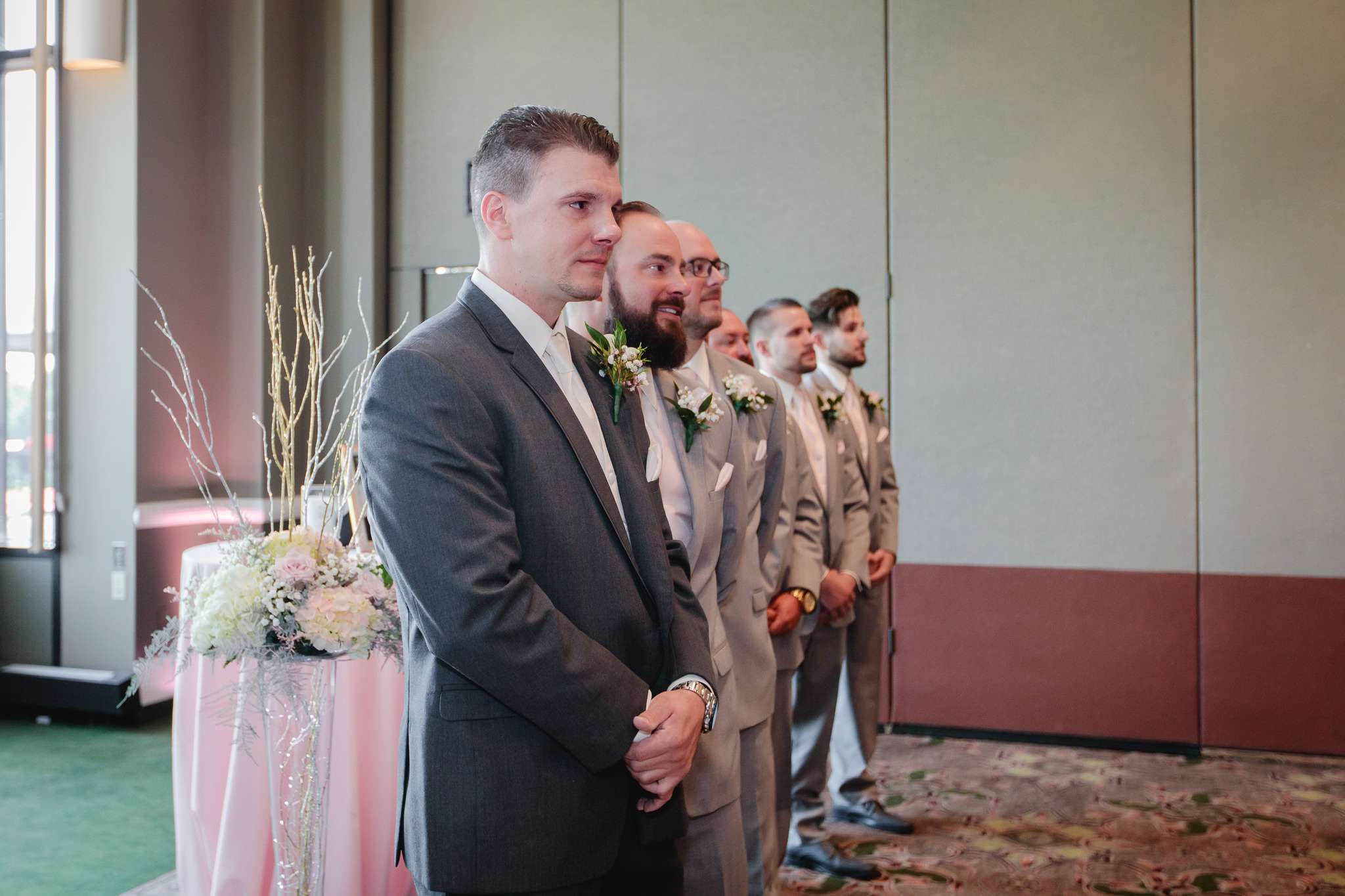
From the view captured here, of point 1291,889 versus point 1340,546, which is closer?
point 1291,889

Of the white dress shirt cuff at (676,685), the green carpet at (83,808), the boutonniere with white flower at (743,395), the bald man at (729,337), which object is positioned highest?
the bald man at (729,337)

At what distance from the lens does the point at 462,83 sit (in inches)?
242

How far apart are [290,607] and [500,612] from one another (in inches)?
44.1

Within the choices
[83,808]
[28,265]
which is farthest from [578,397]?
[28,265]

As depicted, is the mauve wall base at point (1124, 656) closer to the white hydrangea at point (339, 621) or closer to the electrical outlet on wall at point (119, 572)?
the white hydrangea at point (339, 621)

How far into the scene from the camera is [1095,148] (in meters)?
5.02

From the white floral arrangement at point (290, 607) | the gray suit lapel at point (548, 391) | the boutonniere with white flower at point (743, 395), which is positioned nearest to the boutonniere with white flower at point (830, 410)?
the boutonniere with white flower at point (743, 395)

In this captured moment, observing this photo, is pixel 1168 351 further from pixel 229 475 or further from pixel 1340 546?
pixel 229 475

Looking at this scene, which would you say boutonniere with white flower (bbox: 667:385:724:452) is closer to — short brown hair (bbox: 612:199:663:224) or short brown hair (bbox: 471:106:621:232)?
short brown hair (bbox: 612:199:663:224)

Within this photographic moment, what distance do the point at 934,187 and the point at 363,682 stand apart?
12.6ft

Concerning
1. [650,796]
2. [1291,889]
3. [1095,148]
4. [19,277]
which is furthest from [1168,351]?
[19,277]

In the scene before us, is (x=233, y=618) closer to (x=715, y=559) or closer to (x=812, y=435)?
(x=715, y=559)

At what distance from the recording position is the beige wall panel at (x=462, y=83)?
5918 mm

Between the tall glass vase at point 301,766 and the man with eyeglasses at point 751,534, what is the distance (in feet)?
3.11
